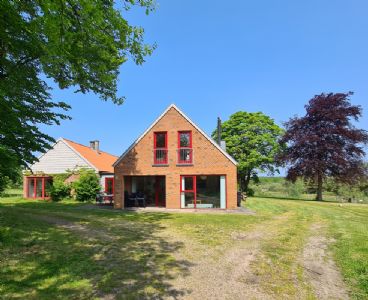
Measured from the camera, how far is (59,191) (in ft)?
86.4

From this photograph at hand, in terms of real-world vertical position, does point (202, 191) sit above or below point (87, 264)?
above

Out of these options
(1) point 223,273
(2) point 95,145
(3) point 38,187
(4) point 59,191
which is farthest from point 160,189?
(1) point 223,273

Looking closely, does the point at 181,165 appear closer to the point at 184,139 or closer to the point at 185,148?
the point at 185,148

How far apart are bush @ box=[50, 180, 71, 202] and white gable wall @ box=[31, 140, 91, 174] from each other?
1786 millimetres

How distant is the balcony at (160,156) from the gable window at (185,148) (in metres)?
1.02

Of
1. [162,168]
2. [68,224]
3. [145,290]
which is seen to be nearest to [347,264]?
[145,290]

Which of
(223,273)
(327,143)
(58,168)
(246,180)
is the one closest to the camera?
(223,273)

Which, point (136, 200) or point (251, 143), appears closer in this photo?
point (136, 200)

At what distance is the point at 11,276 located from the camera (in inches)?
221

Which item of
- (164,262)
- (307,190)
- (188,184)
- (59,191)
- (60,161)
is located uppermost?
(60,161)

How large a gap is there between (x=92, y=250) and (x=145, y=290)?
10.3 feet

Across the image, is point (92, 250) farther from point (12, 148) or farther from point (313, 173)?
point (313, 173)

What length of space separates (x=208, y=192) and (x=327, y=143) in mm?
17756

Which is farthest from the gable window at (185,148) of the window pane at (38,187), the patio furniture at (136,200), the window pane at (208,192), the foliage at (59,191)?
the window pane at (38,187)
